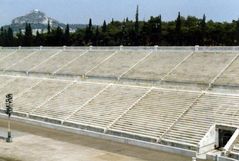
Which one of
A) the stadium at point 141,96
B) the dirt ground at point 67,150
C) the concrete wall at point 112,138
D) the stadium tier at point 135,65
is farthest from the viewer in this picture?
Result: the stadium tier at point 135,65

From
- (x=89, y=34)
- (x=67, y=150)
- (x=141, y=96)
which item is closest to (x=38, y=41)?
(x=89, y=34)

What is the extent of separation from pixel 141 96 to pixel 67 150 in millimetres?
11717

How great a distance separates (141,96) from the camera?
41.1 m

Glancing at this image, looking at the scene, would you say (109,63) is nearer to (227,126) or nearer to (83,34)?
(227,126)

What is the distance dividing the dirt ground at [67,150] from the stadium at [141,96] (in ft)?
4.37

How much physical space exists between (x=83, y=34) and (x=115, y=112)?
4645 centimetres

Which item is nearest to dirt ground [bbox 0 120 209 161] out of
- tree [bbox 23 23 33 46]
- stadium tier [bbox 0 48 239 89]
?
stadium tier [bbox 0 48 239 89]

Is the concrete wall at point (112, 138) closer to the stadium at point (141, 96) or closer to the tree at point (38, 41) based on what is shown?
the stadium at point (141, 96)

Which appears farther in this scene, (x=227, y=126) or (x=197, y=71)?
(x=197, y=71)

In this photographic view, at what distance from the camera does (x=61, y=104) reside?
44250 millimetres

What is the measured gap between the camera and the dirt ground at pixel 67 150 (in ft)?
97.0

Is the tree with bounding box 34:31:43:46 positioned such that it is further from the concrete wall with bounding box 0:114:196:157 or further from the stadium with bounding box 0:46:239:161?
the concrete wall with bounding box 0:114:196:157

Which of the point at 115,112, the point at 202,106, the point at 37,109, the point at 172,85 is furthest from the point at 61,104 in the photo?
the point at 202,106

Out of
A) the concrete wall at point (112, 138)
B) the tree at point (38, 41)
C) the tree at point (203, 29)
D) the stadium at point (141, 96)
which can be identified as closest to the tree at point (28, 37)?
the tree at point (38, 41)
